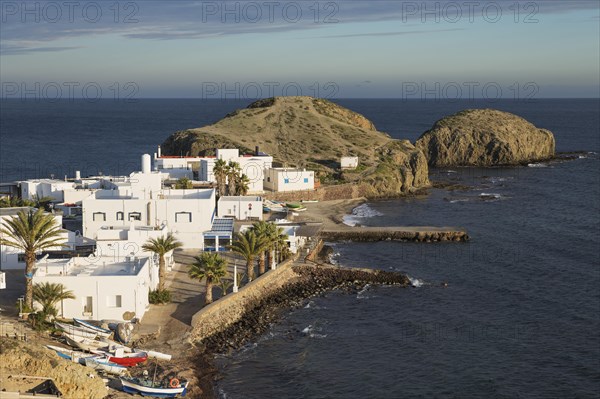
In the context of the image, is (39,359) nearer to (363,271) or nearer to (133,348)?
(133,348)

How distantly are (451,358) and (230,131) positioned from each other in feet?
323

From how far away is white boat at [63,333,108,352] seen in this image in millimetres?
40938

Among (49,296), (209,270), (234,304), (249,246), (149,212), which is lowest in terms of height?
(234,304)

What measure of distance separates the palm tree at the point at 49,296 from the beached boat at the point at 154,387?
864cm

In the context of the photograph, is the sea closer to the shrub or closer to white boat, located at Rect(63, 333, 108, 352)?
the shrub

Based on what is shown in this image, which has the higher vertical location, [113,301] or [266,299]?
[113,301]

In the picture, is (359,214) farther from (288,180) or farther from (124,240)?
(124,240)

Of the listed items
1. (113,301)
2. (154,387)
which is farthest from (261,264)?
(154,387)

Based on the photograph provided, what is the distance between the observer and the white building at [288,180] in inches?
3782

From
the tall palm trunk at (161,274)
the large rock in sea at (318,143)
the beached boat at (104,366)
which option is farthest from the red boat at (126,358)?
the large rock in sea at (318,143)

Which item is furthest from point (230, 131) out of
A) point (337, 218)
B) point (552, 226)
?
point (552, 226)

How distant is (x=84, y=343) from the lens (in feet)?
136

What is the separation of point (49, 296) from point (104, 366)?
7035 millimetres

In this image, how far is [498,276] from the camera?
6475cm
